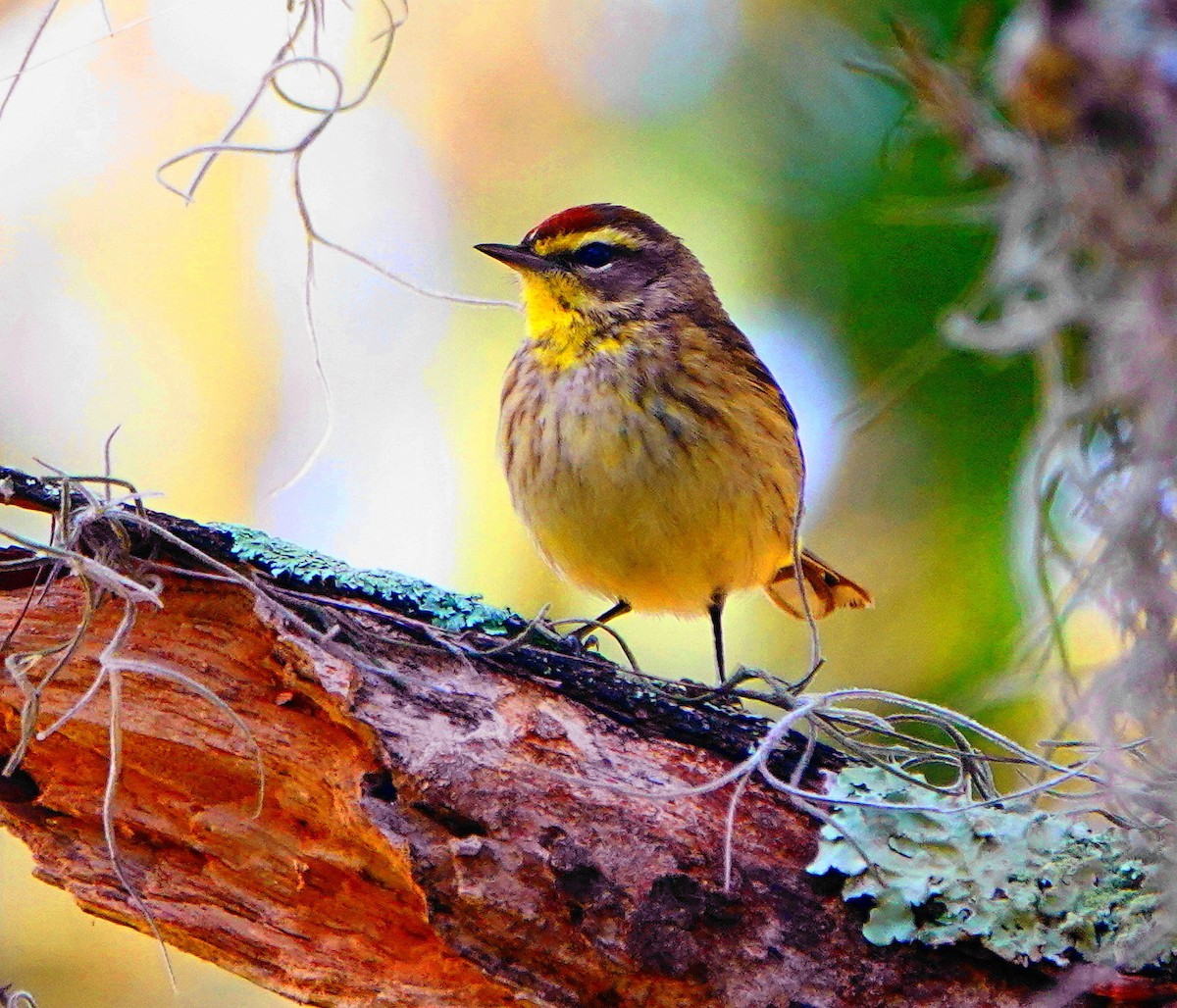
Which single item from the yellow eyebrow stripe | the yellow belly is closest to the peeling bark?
the yellow belly

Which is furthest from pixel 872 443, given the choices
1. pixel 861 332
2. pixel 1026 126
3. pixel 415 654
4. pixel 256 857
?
pixel 1026 126

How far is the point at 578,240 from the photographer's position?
4453mm

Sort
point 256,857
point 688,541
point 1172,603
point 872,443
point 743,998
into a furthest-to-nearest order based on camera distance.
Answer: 1. point 872,443
2. point 688,541
3. point 256,857
4. point 743,998
5. point 1172,603

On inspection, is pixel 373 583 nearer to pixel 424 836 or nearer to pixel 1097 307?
pixel 424 836

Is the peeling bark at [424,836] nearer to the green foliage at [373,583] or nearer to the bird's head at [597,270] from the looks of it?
the green foliage at [373,583]

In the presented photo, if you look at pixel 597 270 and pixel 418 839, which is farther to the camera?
pixel 597 270

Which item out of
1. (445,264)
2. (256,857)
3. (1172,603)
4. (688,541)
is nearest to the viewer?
(1172,603)

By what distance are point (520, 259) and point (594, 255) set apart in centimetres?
26

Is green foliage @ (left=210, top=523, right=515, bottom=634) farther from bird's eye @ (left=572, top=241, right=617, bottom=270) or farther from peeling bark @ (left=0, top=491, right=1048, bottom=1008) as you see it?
bird's eye @ (left=572, top=241, right=617, bottom=270)

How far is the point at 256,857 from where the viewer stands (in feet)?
9.06

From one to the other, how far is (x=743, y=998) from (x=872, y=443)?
8.05ft

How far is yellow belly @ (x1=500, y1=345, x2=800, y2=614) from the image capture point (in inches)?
153

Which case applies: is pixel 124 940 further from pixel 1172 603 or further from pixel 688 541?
pixel 1172 603

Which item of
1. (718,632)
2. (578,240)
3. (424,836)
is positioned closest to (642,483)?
(578,240)
